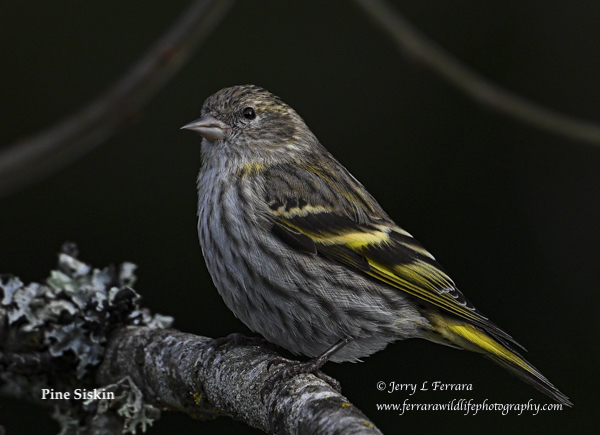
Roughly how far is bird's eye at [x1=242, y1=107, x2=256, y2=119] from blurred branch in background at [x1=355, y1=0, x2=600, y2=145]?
1083mm

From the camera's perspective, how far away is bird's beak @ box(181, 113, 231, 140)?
346 centimetres

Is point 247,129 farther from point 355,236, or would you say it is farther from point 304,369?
point 304,369

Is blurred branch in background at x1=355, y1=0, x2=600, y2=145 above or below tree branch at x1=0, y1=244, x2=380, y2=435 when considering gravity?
above

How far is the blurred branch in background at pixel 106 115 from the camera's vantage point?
1.63 meters

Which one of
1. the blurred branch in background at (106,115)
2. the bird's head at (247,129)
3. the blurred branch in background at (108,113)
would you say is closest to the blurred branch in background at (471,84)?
the blurred branch in background at (108,113)

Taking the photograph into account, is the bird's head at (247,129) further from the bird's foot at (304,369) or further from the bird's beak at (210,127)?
the bird's foot at (304,369)

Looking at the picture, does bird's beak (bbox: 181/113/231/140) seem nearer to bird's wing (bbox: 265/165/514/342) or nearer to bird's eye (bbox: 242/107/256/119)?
bird's eye (bbox: 242/107/256/119)

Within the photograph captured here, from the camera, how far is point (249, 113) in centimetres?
364

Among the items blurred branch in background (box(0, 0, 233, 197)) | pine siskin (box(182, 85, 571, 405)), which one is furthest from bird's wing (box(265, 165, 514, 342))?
blurred branch in background (box(0, 0, 233, 197))

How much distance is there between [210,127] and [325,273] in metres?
0.87

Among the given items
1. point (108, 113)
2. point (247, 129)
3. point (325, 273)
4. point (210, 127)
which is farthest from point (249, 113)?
point (108, 113)

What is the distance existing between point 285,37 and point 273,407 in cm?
369

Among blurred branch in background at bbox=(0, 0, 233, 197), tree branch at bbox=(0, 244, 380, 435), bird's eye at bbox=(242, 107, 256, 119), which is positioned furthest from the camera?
bird's eye at bbox=(242, 107, 256, 119)

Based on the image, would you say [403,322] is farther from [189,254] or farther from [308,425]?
[189,254]
